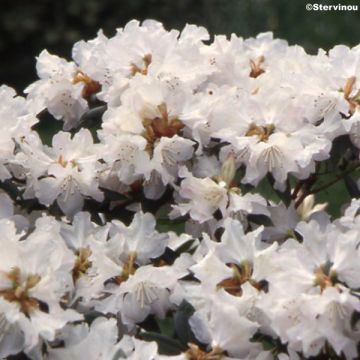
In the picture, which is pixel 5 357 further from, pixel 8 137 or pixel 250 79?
pixel 250 79

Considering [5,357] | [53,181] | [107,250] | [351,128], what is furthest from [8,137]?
[351,128]

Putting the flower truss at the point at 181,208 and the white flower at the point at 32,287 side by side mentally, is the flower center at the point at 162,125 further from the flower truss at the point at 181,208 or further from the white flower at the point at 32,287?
the white flower at the point at 32,287

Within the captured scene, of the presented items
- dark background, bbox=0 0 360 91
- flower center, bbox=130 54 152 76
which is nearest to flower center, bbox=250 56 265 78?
flower center, bbox=130 54 152 76

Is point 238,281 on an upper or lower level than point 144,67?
lower

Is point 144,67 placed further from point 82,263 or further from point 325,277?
point 325,277

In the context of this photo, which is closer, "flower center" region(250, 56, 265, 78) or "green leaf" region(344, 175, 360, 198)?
"green leaf" region(344, 175, 360, 198)

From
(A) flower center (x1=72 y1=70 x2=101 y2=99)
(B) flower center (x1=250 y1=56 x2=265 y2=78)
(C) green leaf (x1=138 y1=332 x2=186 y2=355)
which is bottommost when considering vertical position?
(C) green leaf (x1=138 y1=332 x2=186 y2=355)

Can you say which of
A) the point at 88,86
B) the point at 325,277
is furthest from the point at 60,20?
the point at 325,277

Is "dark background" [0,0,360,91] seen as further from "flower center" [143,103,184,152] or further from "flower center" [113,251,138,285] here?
"flower center" [113,251,138,285]

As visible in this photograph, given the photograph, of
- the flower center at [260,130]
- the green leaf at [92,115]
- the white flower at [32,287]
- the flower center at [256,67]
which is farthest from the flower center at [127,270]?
the flower center at [256,67]
